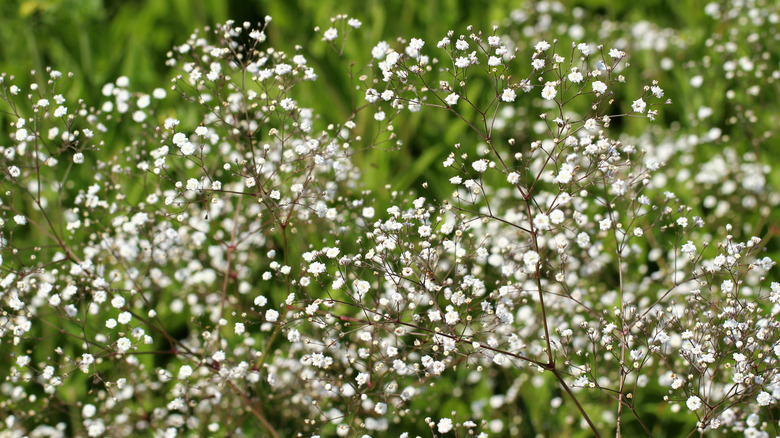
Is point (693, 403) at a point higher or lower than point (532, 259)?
lower

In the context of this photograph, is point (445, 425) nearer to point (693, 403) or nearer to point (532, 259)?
point (532, 259)

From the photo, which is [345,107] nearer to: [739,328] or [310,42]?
[310,42]

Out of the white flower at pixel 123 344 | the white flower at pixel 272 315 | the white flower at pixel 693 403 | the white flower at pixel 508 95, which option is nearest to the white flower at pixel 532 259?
the white flower at pixel 508 95

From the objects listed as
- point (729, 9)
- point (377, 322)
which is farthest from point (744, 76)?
point (377, 322)

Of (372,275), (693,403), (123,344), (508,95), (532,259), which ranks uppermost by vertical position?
(372,275)

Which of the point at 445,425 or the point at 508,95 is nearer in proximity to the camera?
the point at 508,95

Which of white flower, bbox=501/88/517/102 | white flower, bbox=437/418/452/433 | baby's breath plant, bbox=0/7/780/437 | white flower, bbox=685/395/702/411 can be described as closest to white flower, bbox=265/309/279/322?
baby's breath plant, bbox=0/7/780/437

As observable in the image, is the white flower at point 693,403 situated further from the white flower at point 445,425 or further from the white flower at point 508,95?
the white flower at point 508,95

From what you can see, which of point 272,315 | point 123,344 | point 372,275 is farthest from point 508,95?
point 123,344
